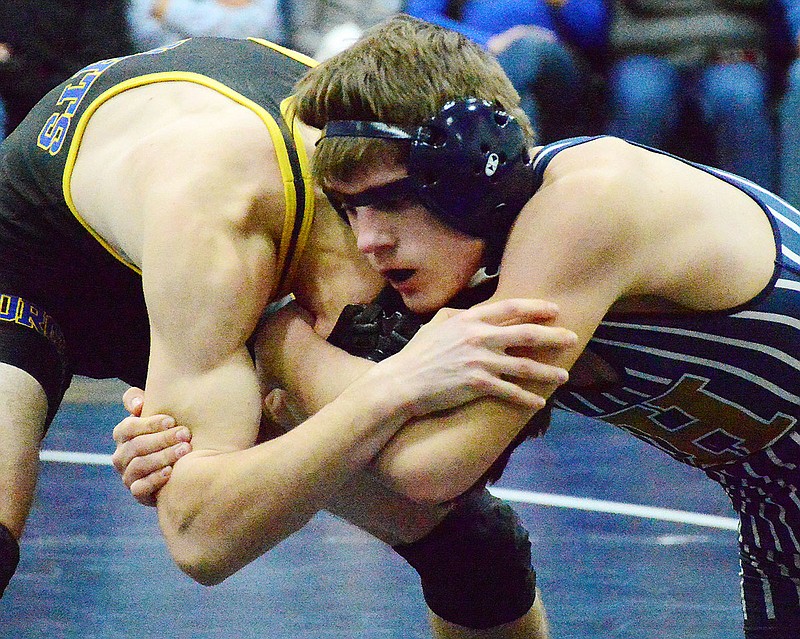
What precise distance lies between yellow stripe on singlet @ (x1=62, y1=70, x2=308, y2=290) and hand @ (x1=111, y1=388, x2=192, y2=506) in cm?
36

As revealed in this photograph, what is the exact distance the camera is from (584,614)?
3512 millimetres

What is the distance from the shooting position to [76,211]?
288cm

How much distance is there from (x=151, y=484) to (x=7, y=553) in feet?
1.57

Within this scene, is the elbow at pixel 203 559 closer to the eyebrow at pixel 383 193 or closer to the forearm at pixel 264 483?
the forearm at pixel 264 483

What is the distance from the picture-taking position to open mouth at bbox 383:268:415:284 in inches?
97.3

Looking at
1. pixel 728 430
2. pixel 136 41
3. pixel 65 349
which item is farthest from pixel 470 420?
pixel 136 41

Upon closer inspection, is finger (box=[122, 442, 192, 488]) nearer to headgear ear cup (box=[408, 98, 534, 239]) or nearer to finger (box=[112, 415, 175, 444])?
finger (box=[112, 415, 175, 444])

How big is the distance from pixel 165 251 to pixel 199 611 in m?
1.33

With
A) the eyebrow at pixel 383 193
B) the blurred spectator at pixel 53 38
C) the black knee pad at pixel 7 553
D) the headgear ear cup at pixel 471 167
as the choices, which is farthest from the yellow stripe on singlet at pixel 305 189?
the blurred spectator at pixel 53 38

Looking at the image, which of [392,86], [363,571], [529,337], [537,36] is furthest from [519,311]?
[537,36]

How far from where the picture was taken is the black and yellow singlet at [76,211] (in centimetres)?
287

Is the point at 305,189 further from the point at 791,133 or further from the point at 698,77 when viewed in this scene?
the point at 791,133

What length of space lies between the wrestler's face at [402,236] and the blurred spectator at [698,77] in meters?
3.71

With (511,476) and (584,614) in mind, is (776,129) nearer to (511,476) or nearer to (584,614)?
(511,476)
